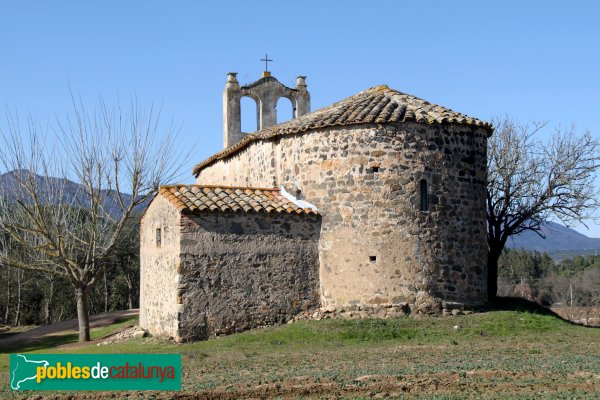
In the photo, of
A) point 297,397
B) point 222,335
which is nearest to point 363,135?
point 222,335

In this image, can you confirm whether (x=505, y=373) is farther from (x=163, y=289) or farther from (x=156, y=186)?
(x=156, y=186)

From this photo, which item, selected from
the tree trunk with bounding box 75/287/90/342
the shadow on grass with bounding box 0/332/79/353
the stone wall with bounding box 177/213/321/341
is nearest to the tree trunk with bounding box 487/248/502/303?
the stone wall with bounding box 177/213/321/341

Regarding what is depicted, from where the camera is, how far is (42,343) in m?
25.6

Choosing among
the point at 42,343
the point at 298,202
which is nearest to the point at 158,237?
the point at 298,202

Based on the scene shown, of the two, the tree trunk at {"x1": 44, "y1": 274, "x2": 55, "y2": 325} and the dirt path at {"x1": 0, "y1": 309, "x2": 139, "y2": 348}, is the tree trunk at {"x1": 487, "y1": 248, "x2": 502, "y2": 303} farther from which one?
the tree trunk at {"x1": 44, "y1": 274, "x2": 55, "y2": 325}

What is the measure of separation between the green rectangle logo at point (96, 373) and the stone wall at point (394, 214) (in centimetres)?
655

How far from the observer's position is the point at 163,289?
1912cm

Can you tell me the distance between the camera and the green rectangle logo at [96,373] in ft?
40.3

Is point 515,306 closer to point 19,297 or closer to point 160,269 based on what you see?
point 160,269

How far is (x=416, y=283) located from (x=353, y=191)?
271 cm

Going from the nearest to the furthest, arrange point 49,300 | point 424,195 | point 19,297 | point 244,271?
point 244,271 < point 424,195 < point 19,297 < point 49,300

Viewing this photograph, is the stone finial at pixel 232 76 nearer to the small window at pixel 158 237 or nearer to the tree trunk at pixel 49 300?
Result: the small window at pixel 158 237

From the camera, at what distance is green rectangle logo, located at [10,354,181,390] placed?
12273 mm

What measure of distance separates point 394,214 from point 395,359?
5.47 meters
